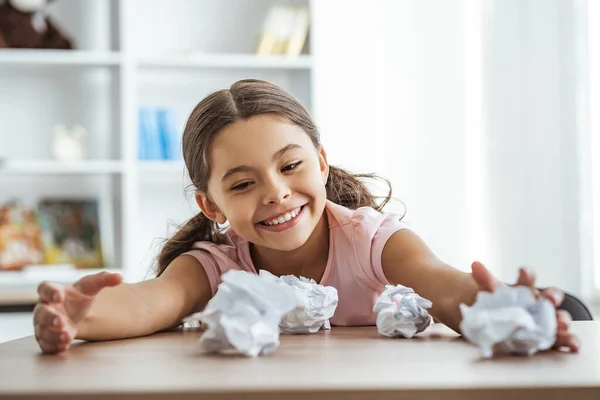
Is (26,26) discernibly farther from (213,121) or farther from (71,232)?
(213,121)

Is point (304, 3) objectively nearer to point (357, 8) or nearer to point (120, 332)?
point (357, 8)

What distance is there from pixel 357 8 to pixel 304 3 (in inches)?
13.7

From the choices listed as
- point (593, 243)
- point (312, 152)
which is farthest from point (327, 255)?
point (593, 243)

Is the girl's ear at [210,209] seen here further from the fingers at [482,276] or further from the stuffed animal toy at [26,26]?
the stuffed animal toy at [26,26]

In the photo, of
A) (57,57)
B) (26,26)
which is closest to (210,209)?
(57,57)

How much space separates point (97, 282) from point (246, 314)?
20 cm

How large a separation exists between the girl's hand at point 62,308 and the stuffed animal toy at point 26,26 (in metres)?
2.78

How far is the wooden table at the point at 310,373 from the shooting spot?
0.55m

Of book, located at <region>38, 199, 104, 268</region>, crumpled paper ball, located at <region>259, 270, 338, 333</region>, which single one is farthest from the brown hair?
book, located at <region>38, 199, 104, 268</region>

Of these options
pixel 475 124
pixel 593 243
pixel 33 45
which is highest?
pixel 33 45

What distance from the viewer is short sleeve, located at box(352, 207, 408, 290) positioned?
1.44 m

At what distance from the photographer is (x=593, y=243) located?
347 cm

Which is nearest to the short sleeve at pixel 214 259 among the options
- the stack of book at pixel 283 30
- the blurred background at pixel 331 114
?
the blurred background at pixel 331 114

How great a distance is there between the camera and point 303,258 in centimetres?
155
